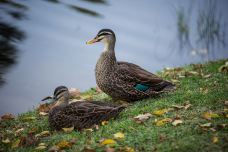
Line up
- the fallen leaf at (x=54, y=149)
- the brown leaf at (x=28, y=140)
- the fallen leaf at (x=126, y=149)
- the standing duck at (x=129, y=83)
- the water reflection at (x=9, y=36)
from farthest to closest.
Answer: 1. the water reflection at (x=9, y=36)
2. the standing duck at (x=129, y=83)
3. the brown leaf at (x=28, y=140)
4. the fallen leaf at (x=54, y=149)
5. the fallen leaf at (x=126, y=149)

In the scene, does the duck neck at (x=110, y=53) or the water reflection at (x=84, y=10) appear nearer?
the duck neck at (x=110, y=53)

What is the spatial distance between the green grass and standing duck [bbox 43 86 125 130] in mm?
166

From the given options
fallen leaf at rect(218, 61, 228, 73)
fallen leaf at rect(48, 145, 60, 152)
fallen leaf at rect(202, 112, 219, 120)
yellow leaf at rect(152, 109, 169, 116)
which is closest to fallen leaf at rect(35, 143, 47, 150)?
fallen leaf at rect(48, 145, 60, 152)

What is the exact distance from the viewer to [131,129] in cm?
723

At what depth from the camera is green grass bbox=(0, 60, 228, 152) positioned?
6.41 m

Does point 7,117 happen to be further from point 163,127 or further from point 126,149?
point 126,149

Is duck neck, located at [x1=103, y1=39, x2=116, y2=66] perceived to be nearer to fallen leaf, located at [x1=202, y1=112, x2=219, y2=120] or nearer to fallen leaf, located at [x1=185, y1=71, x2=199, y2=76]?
fallen leaf, located at [x1=185, y1=71, x2=199, y2=76]

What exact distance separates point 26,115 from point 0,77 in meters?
3.19

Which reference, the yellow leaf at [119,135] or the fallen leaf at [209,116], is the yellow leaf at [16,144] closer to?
the yellow leaf at [119,135]

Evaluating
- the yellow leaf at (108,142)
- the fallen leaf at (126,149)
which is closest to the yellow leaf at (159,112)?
the yellow leaf at (108,142)

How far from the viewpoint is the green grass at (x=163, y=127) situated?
6414 mm

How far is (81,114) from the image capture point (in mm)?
7750

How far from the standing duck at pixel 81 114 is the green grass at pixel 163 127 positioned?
0.17 m

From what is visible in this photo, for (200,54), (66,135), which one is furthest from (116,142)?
(200,54)
